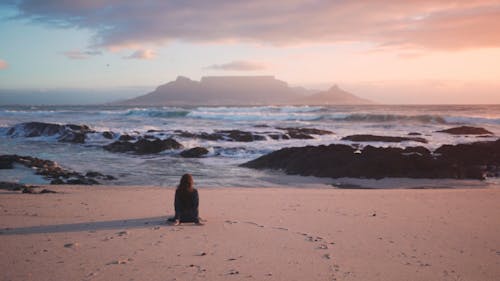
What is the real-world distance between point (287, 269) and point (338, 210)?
3087 mm

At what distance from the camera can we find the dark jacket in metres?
5.84

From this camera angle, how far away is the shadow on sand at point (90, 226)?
5.31m

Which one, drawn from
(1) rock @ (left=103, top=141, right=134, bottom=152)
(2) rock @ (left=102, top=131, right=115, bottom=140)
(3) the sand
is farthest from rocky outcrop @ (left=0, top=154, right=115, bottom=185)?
(2) rock @ (left=102, top=131, right=115, bottom=140)

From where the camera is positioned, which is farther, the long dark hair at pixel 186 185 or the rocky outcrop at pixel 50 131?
the rocky outcrop at pixel 50 131

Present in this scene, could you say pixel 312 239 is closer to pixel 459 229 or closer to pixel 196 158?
pixel 459 229

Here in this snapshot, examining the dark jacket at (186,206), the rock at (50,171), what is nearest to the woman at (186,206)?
the dark jacket at (186,206)

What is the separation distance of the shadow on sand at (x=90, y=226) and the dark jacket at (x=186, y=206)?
25 centimetres

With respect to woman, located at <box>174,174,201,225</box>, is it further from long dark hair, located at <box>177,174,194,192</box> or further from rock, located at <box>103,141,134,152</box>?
rock, located at <box>103,141,134,152</box>

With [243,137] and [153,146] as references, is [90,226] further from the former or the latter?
[243,137]

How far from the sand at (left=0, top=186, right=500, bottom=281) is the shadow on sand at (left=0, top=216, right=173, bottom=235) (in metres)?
0.01

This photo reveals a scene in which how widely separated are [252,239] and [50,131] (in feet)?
83.6

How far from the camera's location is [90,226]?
221 inches

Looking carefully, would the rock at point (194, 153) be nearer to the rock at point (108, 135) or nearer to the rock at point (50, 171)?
the rock at point (50, 171)

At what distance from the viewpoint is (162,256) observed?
4352 mm
